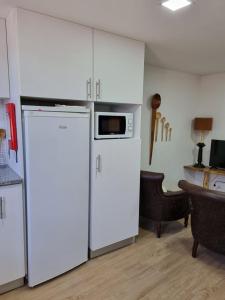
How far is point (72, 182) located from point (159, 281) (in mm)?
1226

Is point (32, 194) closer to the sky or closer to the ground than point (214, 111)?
closer to the ground

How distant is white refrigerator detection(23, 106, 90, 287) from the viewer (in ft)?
6.13

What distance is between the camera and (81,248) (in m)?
2.27

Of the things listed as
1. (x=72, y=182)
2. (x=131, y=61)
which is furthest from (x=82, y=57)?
(x=72, y=182)

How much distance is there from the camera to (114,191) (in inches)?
96.6

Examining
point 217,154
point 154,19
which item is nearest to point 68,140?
point 154,19

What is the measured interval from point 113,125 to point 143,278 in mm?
1519

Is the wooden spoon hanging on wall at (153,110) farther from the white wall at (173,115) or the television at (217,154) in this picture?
A: the television at (217,154)

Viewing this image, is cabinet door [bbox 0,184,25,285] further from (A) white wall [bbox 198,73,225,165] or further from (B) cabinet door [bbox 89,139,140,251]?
(A) white wall [bbox 198,73,225,165]

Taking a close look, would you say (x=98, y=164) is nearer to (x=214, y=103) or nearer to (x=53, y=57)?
(x=53, y=57)

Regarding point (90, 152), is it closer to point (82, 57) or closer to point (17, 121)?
point (17, 121)

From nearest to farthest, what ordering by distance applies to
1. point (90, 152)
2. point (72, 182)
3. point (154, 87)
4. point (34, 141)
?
point (34, 141) → point (72, 182) → point (90, 152) → point (154, 87)

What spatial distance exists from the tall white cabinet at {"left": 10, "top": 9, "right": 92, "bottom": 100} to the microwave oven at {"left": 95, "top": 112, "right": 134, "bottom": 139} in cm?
27

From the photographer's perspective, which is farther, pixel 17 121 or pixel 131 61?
pixel 131 61
